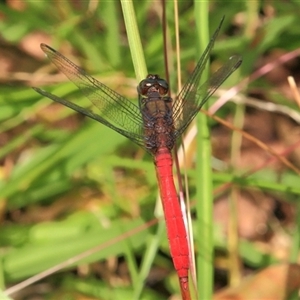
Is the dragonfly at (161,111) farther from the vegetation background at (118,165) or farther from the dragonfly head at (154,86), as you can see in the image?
the vegetation background at (118,165)

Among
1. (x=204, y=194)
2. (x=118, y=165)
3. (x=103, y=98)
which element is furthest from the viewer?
(x=118, y=165)

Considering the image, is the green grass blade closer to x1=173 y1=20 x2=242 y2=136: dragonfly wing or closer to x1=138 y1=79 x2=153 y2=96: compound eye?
x1=173 y1=20 x2=242 y2=136: dragonfly wing

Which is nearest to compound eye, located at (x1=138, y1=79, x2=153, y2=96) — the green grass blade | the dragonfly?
the dragonfly

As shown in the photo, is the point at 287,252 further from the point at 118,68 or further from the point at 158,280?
the point at 118,68

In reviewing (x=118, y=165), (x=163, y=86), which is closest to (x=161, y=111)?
(x=163, y=86)

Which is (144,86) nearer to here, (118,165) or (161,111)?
(161,111)

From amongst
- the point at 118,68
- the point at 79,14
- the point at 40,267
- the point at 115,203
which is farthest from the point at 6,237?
the point at 79,14

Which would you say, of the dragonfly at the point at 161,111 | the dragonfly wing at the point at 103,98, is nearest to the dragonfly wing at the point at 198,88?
the dragonfly at the point at 161,111
